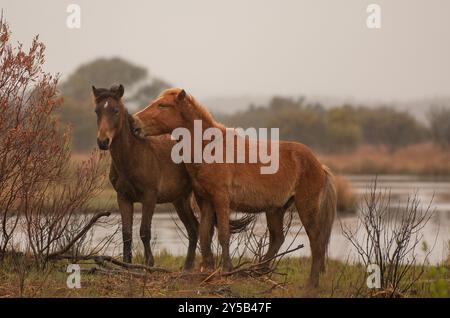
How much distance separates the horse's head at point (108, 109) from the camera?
8.34 m

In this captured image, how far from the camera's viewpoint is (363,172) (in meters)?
36.8

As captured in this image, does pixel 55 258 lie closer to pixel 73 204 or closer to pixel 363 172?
pixel 73 204

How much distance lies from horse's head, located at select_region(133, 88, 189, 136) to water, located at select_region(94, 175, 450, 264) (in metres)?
1.44

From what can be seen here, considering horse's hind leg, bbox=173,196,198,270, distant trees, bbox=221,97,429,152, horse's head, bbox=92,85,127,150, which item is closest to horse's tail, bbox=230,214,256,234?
horse's hind leg, bbox=173,196,198,270

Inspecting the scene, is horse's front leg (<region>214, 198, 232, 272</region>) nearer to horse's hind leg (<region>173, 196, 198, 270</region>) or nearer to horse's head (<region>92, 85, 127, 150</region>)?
horse's hind leg (<region>173, 196, 198, 270</region>)

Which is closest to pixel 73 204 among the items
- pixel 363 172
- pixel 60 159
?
pixel 60 159

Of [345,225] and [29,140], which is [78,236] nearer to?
[29,140]

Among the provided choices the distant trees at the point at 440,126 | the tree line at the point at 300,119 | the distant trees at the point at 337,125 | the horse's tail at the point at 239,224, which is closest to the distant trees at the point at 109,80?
the tree line at the point at 300,119

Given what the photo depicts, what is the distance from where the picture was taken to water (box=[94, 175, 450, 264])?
37.1ft

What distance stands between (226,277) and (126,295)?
1289 millimetres

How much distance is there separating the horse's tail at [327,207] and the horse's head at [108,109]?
2545 mm

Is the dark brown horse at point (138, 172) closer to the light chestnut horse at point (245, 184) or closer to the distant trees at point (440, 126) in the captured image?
the light chestnut horse at point (245, 184)
